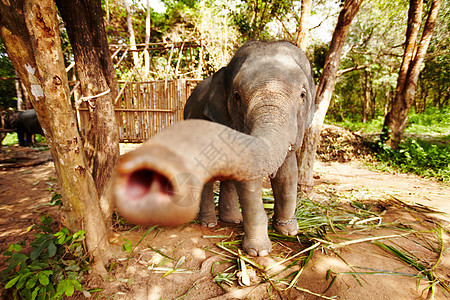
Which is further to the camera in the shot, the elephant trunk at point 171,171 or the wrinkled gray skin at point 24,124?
the wrinkled gray skin at point 24,124

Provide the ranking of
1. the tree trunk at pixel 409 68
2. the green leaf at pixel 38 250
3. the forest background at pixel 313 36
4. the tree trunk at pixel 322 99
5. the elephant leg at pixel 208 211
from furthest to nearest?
the forest background at pixel 313 36, the tree trunk at pixel 409 68, the tree trunk at pixel 322 99, the elephant leg at pixel 208 211, the green leaf at pixel 38 250

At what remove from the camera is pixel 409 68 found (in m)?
6.31

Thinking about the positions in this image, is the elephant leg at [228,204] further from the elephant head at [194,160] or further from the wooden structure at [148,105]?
the wooden structure at [148,105]

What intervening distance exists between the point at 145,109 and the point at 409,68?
8.31m

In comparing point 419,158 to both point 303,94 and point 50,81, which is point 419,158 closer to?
point 303,94

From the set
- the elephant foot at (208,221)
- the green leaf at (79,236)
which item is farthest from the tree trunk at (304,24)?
the green leaf at (79,236)

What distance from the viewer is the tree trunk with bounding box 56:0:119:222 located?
233 centimetres

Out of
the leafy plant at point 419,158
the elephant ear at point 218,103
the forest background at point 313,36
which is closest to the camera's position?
the elephant ear at point 218,103

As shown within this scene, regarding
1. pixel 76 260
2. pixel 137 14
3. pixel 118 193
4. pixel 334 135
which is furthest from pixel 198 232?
pixel 137 14

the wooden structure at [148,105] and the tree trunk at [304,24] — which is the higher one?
the tree trunk at [304,24]

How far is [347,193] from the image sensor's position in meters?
4.30

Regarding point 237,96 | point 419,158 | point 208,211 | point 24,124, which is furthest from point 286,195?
point 24,124

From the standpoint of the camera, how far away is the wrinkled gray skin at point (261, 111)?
5.70 ft

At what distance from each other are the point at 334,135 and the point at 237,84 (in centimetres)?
661
